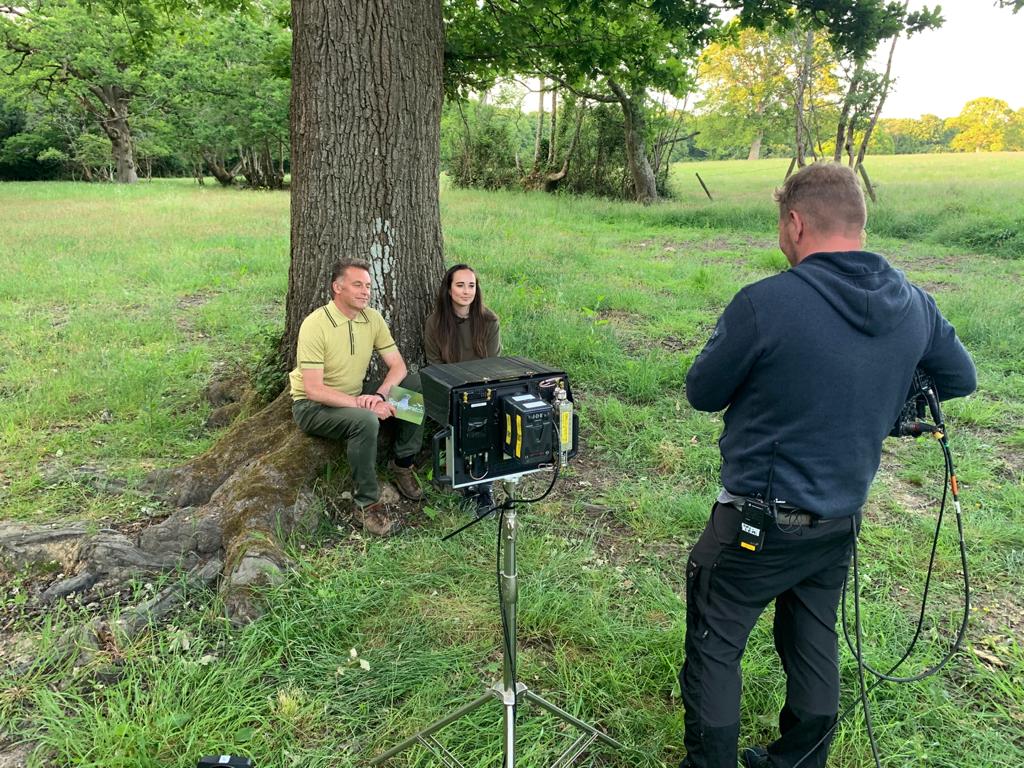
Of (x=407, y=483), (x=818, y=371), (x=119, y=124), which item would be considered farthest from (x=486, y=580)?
(x=119, y=124)

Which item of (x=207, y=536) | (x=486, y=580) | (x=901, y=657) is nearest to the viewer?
(x=901, y=657)

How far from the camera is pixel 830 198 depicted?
1844 millimetres

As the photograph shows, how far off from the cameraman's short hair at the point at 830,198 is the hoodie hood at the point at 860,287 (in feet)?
0.29

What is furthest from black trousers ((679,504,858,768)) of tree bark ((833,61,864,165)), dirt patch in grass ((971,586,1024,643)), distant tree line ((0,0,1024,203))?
tree bark ((833,61,864,165))

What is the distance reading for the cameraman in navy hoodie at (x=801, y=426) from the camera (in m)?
1.80

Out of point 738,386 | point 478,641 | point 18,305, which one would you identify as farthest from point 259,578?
point 18,305

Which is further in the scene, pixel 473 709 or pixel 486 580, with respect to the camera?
pixel 486 580

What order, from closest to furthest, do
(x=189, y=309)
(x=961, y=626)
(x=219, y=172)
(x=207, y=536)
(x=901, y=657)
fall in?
(x=961, y=626)
(x=901, y=657)
(x=207, y=536)
(x=189, y=309)
(x=219, y=172)

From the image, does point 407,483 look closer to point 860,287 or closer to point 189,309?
point 860,287

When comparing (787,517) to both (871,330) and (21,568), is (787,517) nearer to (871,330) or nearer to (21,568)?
(871,330)

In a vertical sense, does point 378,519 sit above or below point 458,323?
below

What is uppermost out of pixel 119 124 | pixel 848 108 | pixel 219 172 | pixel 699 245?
pixel 119 124

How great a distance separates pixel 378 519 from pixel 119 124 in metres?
39.1

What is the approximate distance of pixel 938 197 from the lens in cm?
1847
